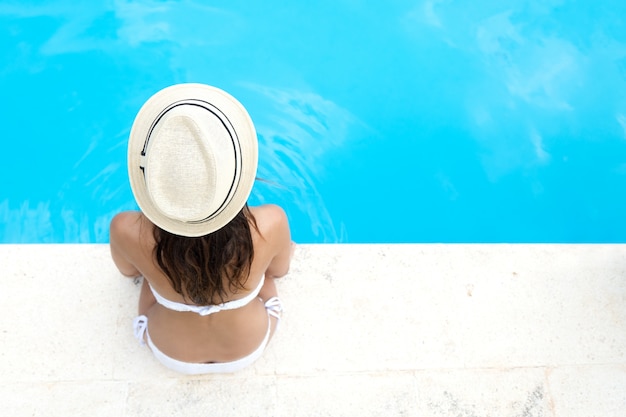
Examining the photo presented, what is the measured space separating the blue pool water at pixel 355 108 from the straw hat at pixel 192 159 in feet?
6.10

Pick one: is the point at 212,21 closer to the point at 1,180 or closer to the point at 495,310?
the point at 1,180

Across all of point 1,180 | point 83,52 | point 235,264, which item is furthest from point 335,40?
point 235,264

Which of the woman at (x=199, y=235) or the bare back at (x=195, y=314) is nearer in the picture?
the woman at (x=199, y=235)

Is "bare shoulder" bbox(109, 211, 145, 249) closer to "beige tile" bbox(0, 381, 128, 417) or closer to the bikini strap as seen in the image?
the bikini strap

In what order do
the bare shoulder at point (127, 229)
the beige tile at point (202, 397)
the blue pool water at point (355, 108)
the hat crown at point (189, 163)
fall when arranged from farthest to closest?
the blue pool water at point (355, 108) < the beige tile at point (202, 397) < the bare shoulder at point (127, 229) < the hat crown at point (189, 163)

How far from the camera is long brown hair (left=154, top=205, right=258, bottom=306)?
1604 millimetres

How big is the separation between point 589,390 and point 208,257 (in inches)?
69.2

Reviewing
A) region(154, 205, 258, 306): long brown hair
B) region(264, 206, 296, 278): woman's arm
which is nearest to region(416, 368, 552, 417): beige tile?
region(264, 206, 296, 278): woman's arm

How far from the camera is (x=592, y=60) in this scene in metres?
3.88

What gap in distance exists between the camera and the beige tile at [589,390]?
2.38 m

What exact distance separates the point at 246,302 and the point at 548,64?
115 inches

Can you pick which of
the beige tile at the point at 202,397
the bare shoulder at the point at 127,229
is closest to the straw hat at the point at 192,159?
the bare shoulder at the point at 127,229

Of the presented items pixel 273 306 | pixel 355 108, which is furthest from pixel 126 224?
pixel 355 108

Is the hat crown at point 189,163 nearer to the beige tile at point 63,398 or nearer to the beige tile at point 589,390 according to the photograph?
the beige tile at point 63,398
